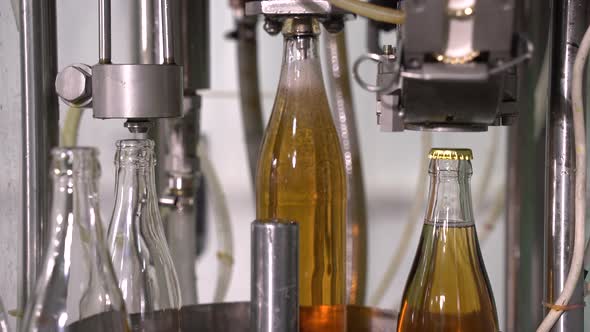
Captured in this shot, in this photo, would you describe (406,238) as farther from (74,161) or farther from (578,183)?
(74,161)

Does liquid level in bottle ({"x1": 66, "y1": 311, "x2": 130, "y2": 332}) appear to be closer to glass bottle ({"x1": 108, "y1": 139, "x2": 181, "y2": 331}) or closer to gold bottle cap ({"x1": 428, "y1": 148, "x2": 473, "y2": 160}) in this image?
glass bottle ({"x1": 108, "y1": 139, "x2": 181, "y2": 331})

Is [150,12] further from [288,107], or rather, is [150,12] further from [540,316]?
[540,316]

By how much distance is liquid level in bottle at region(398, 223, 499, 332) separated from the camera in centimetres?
53

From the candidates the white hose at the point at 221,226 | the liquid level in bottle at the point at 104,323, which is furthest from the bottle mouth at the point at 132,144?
the white hose at the point at 221,226

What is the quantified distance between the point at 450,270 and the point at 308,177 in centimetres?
12

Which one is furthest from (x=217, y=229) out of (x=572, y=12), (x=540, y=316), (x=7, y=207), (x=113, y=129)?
(x=572, y=12)

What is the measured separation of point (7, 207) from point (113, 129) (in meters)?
0.19

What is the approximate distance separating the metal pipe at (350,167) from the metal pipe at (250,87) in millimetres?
→ 89

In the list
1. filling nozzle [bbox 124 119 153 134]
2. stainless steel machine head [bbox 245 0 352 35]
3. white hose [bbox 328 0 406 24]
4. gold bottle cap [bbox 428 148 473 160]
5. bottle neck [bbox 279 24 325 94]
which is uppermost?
stainless steel machine head [bbox 245 0 352 35]

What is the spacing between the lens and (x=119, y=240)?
1.84ft

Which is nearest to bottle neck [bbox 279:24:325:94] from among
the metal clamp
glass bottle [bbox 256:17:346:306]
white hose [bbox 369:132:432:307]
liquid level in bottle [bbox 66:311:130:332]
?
glass bottle [bbox 256:17:346:306]

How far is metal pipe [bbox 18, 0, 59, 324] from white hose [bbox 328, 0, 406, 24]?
23 cm

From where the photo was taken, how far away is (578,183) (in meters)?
0.46

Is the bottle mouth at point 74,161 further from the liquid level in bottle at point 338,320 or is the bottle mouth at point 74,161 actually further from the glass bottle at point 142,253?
the liquid level in bottle at point 338,320
